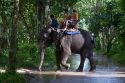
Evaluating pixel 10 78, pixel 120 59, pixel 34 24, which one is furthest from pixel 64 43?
pixel 34 24

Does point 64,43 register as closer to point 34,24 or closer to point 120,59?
point 120,59

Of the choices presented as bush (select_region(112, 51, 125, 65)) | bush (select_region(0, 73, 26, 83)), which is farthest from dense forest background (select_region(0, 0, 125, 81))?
bush (select_region(0, 73, 26, 83))

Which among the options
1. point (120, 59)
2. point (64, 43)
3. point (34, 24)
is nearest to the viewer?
point (64, 43)

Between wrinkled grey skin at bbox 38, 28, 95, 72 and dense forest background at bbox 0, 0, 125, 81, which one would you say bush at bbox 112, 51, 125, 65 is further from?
wrinkled grey skin at bbox 38, 28, 95, 72

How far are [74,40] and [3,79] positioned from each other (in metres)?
8.89

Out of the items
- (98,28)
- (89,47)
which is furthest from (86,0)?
(89,47)

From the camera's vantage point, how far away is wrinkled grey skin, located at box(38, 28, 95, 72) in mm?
22656

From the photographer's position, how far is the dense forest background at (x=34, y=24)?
16997 millimetres

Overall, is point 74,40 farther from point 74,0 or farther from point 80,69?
point 74,0

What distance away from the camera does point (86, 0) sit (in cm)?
6325

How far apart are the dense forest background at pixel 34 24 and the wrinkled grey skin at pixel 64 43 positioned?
1.40 meters

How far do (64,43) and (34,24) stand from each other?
21162 mm

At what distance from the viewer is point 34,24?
43688 mm

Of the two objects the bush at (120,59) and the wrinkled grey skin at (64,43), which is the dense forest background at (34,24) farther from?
the wrinkled grey skin at (64,43)
